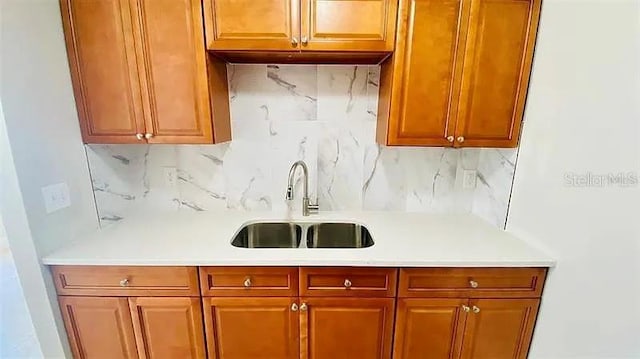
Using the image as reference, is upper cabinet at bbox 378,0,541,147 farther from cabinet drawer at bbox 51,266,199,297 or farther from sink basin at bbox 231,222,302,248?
cabinet drawer at bbox 51,266,199,297

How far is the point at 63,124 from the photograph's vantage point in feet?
4.65

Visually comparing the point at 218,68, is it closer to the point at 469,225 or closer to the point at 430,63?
the point at 430,63

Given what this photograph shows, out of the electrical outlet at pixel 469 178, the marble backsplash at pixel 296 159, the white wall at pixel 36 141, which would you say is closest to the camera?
the white wall at pixel 36 141

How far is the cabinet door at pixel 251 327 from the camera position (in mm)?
1370

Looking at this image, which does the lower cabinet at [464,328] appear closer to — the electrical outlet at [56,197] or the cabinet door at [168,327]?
the cabinet door at [168,327]

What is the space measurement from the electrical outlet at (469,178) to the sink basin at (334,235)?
0.74 meters

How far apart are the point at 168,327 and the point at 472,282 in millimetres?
1441

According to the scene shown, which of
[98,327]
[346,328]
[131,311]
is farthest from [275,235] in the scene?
[98,327]

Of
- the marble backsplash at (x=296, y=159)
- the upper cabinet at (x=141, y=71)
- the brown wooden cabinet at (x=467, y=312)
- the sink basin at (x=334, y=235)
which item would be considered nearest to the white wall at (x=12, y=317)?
the marble backsplash at (x=296, y=159)

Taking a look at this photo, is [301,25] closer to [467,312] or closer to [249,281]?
[249,281]

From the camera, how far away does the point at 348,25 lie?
1.36m

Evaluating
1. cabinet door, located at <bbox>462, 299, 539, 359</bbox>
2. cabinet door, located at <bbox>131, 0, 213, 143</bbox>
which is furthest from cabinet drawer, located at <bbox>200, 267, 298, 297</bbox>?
cabinet door, located at <bbox>462, 299, 539, 359</bbox>

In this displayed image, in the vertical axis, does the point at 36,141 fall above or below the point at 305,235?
above

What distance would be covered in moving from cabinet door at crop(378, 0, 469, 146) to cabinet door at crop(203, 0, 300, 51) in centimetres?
51
